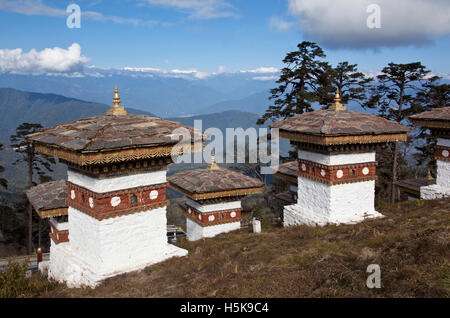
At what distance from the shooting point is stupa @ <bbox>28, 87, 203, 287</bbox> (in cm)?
788

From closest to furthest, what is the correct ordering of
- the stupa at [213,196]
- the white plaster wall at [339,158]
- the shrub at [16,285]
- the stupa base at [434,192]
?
the shrub at [16,285] → the white plaster wall at [339,158] → the stupa at [213,196] → the stupa base at [434,192]

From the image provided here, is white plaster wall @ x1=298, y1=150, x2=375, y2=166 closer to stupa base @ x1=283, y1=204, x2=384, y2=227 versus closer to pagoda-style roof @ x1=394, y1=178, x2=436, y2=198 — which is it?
stupa base @ x1=283, y1=204, x2=384, y2=227

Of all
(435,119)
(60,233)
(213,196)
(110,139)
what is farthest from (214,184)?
(435,119)

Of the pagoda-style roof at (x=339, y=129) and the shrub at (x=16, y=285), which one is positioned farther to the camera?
the pagoda-style roof at (x=339, y=129)

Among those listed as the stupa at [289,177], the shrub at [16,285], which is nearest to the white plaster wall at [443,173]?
the stupa at [289,177]

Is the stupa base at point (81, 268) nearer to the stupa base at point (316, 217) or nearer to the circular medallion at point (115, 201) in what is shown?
the circular medallion at point (115, 201)

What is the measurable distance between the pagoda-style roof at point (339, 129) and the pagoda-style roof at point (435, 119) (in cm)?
258

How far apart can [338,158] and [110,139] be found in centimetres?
629

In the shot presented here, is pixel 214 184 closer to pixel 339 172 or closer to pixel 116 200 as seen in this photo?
pixel 339 172

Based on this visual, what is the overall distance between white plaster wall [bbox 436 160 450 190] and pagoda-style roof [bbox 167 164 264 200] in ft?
21.1

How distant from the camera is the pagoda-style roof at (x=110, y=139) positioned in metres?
7.46

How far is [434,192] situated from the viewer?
13969mm
